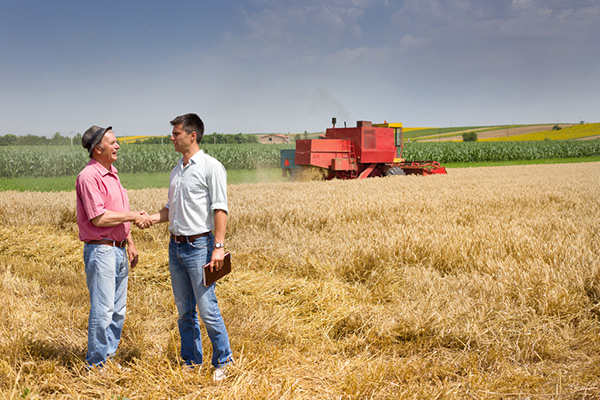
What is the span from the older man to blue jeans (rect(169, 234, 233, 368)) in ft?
1.36

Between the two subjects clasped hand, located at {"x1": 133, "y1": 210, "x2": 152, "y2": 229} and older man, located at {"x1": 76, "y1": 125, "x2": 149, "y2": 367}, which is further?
clasped hand, located at {"x1": 133, "y1": 210, "x2": 152, "y2": 229}

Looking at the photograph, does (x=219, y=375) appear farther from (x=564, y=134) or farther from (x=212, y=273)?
(x=564, y=134)

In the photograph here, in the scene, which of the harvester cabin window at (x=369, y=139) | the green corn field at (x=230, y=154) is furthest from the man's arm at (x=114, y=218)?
the green corn field at (x=230, y=154)

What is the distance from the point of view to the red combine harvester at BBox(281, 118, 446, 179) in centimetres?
1694

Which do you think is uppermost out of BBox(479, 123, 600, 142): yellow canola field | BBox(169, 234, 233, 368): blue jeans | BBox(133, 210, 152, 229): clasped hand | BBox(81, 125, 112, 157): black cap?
BBox(479, 123, 600, 142): yellow canola field

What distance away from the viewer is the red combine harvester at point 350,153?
16.9 meters

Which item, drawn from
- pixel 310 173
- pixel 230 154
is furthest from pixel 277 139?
pixel 310 173

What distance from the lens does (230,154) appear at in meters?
35.4

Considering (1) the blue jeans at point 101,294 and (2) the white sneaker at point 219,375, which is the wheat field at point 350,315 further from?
(1) the blue jeans at point 101,294

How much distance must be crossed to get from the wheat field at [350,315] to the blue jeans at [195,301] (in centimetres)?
16

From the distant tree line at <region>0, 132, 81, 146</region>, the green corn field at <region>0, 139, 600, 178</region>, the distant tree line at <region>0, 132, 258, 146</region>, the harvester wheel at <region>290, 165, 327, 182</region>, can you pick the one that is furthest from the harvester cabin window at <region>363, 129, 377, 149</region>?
the distant tree line at <region>0, 132, 81, 146</region>

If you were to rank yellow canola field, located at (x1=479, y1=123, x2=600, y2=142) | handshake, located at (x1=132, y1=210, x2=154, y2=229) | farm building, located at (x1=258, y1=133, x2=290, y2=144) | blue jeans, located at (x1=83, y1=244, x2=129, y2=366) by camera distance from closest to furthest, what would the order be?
blue jeans, located at (x1=83, y1=244, x2=129, y2=366) → handshake, located at (x1=132, y1=210, x2=154, y2=229) → farm building, located at (x1=258, y1=133, x2=290, y2=144) → yellow canola field, located at (x1=479, y1=123, x2=600, y2=142)

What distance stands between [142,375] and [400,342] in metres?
2.04

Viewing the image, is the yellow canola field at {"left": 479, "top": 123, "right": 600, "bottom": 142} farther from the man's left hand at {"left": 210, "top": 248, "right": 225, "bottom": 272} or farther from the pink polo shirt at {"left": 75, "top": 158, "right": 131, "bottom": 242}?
the pink polo shirt at {"left": 75, "top": 158, "right": 131, "bottom": 242}
